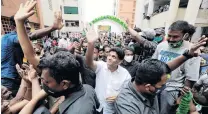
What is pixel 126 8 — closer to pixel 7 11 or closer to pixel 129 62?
pixel 7 11


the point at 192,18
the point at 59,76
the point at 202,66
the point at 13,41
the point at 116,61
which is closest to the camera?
the point at 59,76

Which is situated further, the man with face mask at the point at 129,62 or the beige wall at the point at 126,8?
the beige wall at the point at 126,8

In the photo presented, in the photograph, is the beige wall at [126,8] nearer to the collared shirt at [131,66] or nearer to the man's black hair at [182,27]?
the collared shirt at [131,66]

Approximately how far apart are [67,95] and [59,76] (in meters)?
0.20

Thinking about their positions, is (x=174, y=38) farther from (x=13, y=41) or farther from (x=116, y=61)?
(x=13, y=41)

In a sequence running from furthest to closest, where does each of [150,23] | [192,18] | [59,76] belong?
[150,23]
[192,18]
[59,76]

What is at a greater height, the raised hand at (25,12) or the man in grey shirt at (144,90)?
the raised hand at (25,12)

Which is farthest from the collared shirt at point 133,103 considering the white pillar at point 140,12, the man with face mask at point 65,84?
the white pillar at point 140,12

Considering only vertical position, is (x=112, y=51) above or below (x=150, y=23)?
below

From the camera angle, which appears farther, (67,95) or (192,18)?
(192,18)

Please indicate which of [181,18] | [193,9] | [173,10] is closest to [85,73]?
[193,9]

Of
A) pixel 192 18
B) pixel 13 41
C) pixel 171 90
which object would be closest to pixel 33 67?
pixel 13 41

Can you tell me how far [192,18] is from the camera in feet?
31.1

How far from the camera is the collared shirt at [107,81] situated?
85.0 inches
